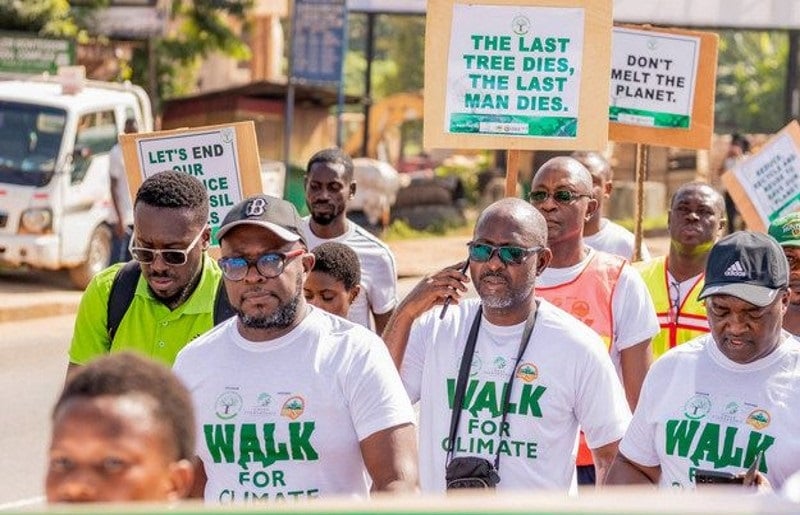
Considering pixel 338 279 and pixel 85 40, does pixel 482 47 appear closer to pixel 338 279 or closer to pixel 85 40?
pixel 338 279

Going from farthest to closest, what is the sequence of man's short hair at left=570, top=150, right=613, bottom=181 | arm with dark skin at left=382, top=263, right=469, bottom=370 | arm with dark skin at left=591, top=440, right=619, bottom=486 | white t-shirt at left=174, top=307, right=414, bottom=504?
man's short hair at left=570, top=150, right=613, bottom=181 → arm with dark skin at left=382, top=263, right=469, bottom=370 → arm with dark skin at left=591, top=440, right=619, bottom=486 → white t-shirt at left=174, top=307, right=414, bottom=504

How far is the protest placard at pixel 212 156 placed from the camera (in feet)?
26.8

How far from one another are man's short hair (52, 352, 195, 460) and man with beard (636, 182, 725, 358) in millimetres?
4198

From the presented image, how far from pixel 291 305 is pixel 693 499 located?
271 centimetres

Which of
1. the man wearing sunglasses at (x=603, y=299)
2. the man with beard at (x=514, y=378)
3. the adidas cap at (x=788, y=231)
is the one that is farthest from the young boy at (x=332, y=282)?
the adidas cap at (x=788, y=231)

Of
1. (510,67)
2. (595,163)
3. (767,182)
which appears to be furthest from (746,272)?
(767,182)

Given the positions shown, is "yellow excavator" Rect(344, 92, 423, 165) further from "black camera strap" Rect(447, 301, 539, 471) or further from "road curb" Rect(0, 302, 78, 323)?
"black camera strap" Rect(447, 301, 539, 471)

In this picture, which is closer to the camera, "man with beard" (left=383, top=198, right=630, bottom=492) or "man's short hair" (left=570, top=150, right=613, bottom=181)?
"man with beard" (left=383, top=198, right=630, bottom=492)

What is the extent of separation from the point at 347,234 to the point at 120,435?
562 centimetres

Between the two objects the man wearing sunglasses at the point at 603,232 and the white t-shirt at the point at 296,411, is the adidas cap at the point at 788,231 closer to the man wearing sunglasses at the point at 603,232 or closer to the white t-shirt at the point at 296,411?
the white t-shirt at the point at 296,411

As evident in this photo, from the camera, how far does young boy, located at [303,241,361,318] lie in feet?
23.1

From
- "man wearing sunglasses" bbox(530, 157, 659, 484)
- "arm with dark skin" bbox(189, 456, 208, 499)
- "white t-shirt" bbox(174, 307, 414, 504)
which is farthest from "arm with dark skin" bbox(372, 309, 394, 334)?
"white t-shirt" bbox(174, 307, 414, 504)

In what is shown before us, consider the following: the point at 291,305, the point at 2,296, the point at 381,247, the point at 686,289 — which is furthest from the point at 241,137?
the point at 2,296

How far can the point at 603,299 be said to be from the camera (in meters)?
6.93
